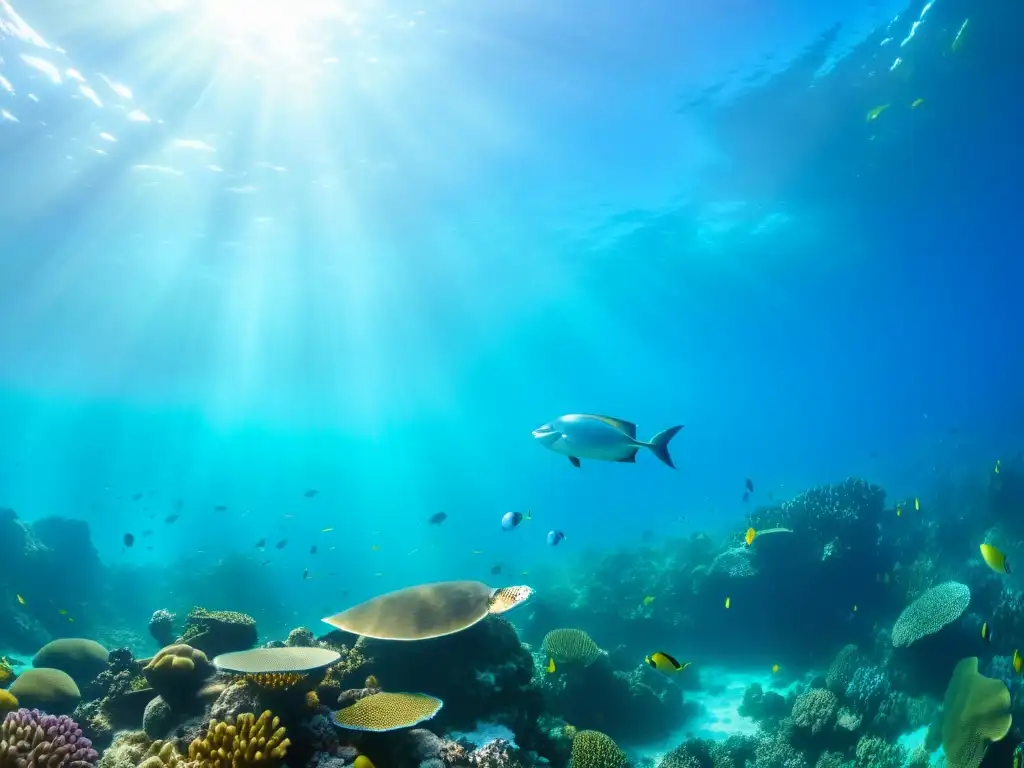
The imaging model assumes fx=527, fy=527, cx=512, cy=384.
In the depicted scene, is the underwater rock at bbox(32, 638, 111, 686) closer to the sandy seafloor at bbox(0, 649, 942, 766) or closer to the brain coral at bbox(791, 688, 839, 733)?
the sandy seafloor at bbox(0, 649, 942, 766)

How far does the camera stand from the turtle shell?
18.0 feet

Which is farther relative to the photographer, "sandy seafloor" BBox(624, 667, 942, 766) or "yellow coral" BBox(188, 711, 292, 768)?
"sandy seafloor" BBox(624, 667, 942, 766)

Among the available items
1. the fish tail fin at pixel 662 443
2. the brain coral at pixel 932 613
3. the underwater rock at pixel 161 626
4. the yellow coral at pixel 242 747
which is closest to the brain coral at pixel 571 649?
the brain coral at pixel 932 613

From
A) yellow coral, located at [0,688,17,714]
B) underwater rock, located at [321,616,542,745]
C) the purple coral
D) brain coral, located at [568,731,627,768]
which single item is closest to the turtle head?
underwater rock, located at [321,616,542,745]

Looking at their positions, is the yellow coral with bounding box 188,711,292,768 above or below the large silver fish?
below

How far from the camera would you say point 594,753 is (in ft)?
19.6

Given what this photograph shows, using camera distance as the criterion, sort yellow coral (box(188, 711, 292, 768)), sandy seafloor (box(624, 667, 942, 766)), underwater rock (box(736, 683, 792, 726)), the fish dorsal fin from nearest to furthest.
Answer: yellow coral (box(188, 711, 292, 768)) → the fish dorsal fin → sandy seafloor (box(624, 667, 942, 766)) → underwater rock (box(736, 683, 792, 726))

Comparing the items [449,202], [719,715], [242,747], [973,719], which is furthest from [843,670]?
[449,202]

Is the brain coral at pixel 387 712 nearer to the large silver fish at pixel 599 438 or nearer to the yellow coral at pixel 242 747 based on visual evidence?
the yellow coral at pixel 242 747

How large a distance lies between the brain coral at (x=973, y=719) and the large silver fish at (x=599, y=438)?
5513 millimetres

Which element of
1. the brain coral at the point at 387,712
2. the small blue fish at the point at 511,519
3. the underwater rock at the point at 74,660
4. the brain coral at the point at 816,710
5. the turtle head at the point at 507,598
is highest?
the small blue fish at the point at 511,519

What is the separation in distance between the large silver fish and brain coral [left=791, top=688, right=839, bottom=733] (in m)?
6.51

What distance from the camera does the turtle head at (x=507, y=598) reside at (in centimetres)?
577

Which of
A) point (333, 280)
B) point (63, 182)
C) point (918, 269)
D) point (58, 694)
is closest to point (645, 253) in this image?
point (333, 280)
